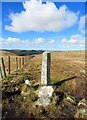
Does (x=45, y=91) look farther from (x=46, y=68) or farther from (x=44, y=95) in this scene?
(x=46, y=68)

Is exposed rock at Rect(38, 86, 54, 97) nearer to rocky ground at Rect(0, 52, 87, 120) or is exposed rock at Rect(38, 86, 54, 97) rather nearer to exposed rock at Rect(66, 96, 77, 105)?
rocky ground at Rect(0, 52, 87, 120)

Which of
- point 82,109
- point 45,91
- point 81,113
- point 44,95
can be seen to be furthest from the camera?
point 45,91

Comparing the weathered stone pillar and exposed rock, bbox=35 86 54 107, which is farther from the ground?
the weathered stone pillar

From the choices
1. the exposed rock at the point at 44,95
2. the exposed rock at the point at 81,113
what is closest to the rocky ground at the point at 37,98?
the exposed rock at the point at 81,113

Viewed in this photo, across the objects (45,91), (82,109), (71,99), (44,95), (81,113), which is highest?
(45,91)

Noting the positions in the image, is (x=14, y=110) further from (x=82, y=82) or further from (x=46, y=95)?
(x=82, y=82)

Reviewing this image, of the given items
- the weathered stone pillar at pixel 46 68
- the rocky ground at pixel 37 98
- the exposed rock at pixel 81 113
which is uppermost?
the weathered stone pillar at pixel 46 68

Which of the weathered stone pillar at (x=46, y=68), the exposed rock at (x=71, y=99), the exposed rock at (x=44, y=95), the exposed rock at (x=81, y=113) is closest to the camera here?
the exposed rock at (x=81, y=113)

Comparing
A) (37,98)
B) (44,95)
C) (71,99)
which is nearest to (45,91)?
(44,95)

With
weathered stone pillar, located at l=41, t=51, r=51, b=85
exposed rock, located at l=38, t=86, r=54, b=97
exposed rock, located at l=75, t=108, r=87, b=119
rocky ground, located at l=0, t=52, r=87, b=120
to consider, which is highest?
weathered stone pillar, located at l=41, t=51, r=51, b=85

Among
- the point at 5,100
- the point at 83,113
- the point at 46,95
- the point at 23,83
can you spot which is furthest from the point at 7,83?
the point at 83,113

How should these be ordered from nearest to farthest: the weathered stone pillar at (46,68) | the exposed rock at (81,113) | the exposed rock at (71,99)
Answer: the exposed rock at (81,113), the exposed rock at (71,99), the weathered stone pillar at (46,68)

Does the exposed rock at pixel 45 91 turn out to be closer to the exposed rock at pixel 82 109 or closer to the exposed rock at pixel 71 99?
the exposed rock at pixel 71 99

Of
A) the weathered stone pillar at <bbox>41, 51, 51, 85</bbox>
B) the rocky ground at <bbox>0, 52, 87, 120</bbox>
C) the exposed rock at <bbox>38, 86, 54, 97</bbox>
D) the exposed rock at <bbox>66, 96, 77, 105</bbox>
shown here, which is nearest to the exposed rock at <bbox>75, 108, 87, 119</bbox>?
the rocky ground at <bbox>0, 52, 87, 120</bbox>
